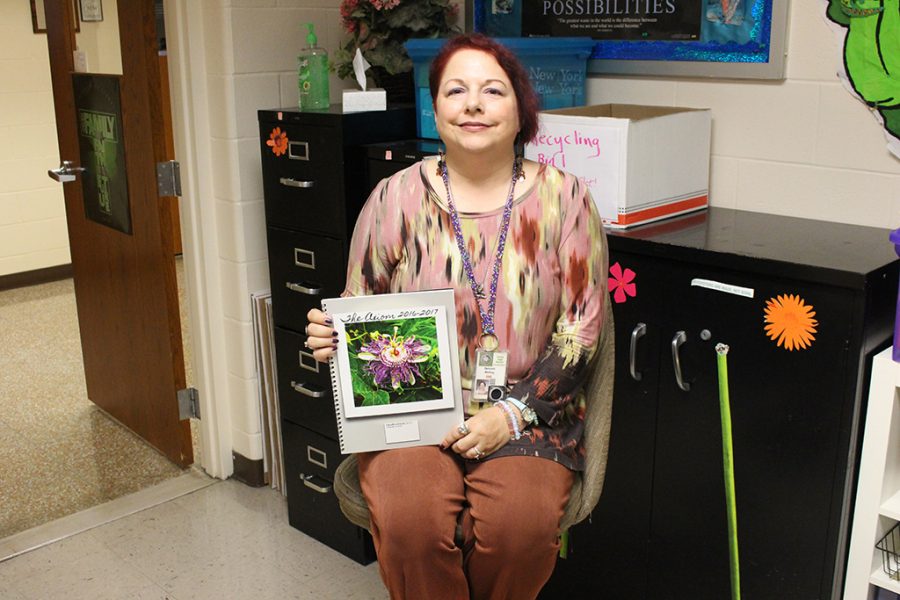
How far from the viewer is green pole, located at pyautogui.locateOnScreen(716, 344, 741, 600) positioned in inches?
74.1

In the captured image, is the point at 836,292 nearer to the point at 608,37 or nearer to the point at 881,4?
the point at 881,4

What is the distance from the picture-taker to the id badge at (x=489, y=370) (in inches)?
63.3

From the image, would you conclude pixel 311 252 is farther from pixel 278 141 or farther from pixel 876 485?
pixel 876 485

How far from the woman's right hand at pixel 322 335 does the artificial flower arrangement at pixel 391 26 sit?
1.38 meters

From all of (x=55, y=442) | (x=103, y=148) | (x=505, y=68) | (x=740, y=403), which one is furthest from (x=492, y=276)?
(x=55, y=442)

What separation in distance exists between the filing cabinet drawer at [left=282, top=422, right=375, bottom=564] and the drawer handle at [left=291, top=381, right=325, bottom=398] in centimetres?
13

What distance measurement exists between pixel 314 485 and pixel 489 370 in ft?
4.45

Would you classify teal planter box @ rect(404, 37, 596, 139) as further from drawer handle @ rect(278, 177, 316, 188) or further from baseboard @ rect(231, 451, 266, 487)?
baseboard @ rect(231, 451, 266, 487)

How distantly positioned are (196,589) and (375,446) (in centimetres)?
128

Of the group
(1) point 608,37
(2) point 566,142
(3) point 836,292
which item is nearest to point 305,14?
(1) point 608,37

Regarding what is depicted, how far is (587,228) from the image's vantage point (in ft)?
5.36

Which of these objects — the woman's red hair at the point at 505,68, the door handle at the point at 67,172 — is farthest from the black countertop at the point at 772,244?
the door handle at the point at 67,172

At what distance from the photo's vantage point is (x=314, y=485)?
2812 mm

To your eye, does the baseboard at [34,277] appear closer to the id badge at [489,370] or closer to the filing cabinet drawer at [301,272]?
the filing cabinet drawer at [301,272]
